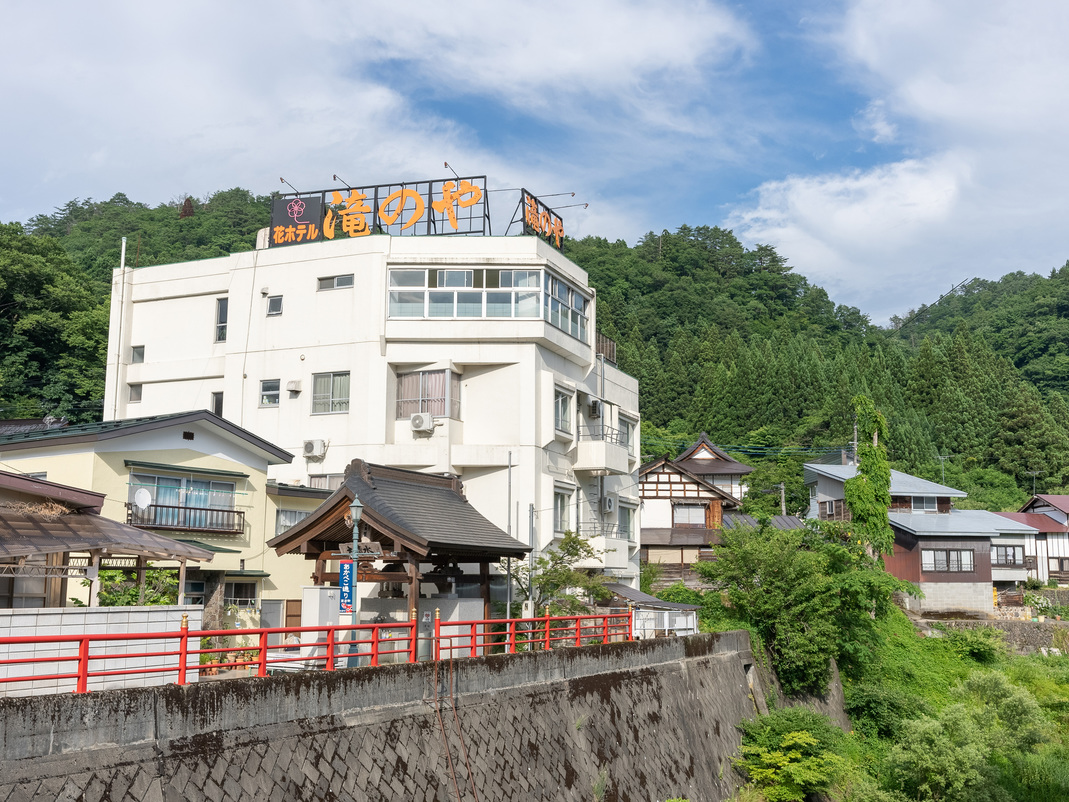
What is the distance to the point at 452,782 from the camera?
559 inches

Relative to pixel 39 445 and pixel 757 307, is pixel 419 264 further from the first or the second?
pixel 757 307

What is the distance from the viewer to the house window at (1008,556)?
2228 inches

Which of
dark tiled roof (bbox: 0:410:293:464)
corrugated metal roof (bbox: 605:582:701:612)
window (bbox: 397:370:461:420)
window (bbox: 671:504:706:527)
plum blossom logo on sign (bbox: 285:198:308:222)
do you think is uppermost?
plum blossom logo on sign (bbox: 285:198:308:222)

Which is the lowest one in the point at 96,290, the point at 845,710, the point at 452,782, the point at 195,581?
the point at 845,710

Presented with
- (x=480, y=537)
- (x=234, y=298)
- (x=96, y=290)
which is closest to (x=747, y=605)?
(x=480, y=537)

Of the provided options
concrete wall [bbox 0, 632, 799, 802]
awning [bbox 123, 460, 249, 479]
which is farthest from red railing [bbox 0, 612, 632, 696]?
awning [bbox 123, 460, 249, 479]

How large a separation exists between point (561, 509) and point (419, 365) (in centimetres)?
737

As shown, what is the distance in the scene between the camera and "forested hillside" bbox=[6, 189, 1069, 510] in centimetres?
4894

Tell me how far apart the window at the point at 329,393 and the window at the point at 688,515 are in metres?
28.3

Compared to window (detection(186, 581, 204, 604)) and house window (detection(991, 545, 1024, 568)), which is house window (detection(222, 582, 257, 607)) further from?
house window (detection(991, 545, 1024, 568))

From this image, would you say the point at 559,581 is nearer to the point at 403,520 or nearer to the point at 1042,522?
the point at 403,520

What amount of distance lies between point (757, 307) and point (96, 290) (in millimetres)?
82518

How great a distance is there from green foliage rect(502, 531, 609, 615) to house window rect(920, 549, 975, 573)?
29.8 meters

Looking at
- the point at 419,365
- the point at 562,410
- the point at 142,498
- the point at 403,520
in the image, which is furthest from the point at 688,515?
the point at 403,520
